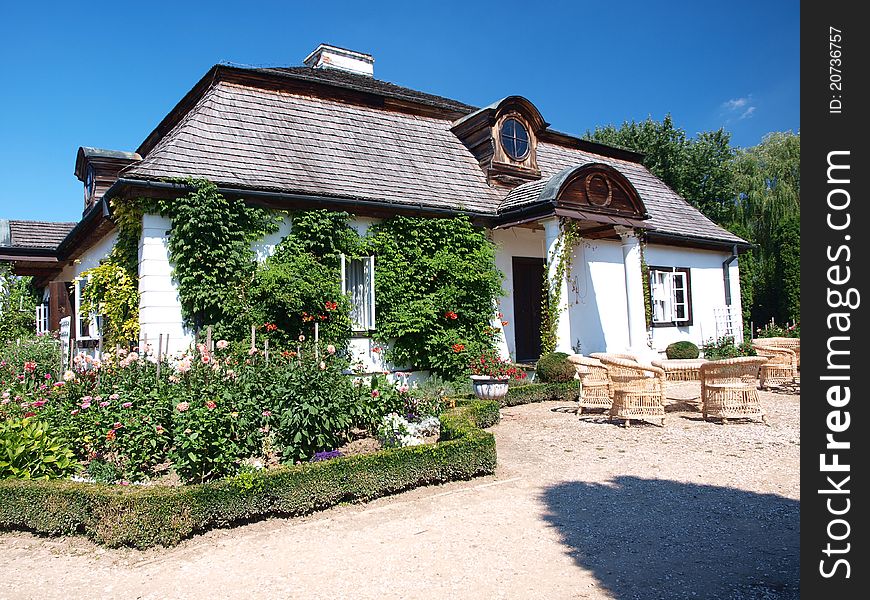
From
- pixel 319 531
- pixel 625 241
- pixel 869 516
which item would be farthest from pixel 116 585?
pixel 625 241

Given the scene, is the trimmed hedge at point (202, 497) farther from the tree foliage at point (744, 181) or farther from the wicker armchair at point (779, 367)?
the tree foliage at point (744, 181)

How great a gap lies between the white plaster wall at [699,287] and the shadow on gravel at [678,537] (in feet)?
37.3

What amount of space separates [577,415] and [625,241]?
611 cm

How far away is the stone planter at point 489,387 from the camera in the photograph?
35.1ft

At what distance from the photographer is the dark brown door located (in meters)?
14.4

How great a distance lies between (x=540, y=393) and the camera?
11.5 m

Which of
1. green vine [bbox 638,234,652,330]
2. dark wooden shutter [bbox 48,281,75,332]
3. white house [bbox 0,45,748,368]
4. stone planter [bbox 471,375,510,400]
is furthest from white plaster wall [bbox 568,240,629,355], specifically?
dark wooden shutter [bbox 48,281,75,332]

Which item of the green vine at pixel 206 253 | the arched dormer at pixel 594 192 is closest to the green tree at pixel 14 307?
the green vine at pixel 206 253

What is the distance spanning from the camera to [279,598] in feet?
12.5

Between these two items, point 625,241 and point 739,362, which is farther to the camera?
point 625,241

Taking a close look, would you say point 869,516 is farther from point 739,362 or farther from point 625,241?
point 625,241

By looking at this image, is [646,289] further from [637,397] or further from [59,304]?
[59,304]

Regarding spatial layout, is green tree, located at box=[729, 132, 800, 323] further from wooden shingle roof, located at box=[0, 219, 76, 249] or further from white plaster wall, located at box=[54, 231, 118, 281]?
wooden shingle roof, located at box=[0, 219, 76, 249]

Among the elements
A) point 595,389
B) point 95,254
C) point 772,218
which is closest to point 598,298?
point 595,389
